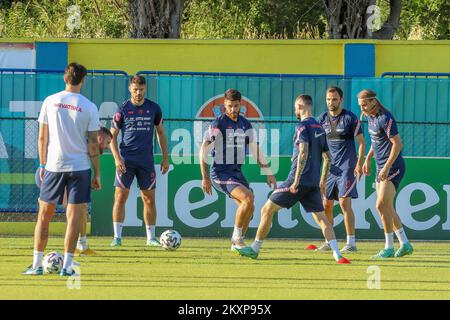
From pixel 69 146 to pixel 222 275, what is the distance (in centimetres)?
210

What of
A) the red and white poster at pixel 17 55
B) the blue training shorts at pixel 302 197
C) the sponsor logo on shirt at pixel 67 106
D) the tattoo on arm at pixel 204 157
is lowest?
the blue training shorts at pixel 302 197

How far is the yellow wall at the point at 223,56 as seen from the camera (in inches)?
784

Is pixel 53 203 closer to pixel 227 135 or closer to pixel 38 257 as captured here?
pixel 38 257

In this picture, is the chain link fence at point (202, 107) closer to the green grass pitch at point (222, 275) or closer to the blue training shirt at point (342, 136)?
the green grass pitch at point (222, 275)

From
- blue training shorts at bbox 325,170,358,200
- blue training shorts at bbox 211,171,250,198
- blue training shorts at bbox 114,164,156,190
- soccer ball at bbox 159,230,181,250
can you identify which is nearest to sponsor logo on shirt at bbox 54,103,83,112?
blue training shorts at bbox 211,171,250,198

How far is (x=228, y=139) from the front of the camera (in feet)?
46.3

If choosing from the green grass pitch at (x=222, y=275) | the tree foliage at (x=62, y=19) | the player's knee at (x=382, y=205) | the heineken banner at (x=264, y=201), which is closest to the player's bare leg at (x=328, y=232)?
the green grass pitch at (x=222, y=275)

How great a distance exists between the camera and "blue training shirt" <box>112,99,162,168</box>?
14.8 m

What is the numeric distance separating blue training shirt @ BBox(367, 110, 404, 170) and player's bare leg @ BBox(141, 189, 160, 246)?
2890mm

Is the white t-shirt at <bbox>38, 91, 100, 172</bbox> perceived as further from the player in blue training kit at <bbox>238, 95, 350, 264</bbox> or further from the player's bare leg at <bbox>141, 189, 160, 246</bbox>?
the player's bare leg at <bbox>141, 189, 160, 246</bbox>

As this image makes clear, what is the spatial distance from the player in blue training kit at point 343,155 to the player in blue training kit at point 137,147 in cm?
207

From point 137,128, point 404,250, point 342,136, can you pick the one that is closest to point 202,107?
point 137,128

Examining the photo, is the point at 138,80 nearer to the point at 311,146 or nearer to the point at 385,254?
the point at 311,146
